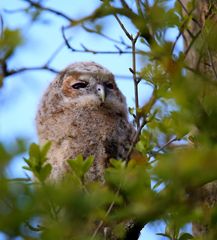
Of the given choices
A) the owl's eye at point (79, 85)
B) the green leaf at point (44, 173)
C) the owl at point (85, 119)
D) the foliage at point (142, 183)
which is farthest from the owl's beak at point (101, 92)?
the green leaf at point (44, 173)

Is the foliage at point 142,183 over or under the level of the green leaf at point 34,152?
under

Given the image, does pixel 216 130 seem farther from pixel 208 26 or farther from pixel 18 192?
pixel 208 26

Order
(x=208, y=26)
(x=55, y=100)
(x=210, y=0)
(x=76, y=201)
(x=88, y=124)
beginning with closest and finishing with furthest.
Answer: (x=76, y=201) < (x=208, y=26) < (x=210, y=0) < (x=88, y=124) < (x=55, y=100)

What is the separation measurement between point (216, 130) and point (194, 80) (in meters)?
0.21

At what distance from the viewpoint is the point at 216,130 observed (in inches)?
92.4

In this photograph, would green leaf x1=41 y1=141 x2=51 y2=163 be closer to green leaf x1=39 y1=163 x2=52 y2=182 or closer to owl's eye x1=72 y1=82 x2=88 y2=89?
green leaf x1=39 y1=163 x2=52 y2=182

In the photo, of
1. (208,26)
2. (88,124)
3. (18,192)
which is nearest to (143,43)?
(208,26)

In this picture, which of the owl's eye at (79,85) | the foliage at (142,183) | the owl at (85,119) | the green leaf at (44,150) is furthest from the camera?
the owl's eye at (79,85)

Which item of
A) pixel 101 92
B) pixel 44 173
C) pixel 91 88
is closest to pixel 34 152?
pixel 44 173

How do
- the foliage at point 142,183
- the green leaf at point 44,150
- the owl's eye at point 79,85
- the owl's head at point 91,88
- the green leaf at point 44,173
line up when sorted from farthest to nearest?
the owl's eye at point 79,85
the owl's head at point 91,88
the green leaf at point 44,150
the green leaf at point 44,173
the foliage at point 142,183

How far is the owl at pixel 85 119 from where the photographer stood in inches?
199

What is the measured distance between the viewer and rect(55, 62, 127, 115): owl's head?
5758 mm

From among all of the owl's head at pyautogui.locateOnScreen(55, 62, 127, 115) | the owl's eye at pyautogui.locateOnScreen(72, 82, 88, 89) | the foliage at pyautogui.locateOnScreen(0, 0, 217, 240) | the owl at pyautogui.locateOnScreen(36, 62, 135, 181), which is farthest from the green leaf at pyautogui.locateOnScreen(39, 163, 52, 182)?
the owl's eye at pyautogui.locateOnScreen(72, 82, 88, 89)

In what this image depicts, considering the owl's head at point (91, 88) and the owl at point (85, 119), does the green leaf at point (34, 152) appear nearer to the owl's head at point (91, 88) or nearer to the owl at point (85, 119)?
the owl at point (85, 119)
